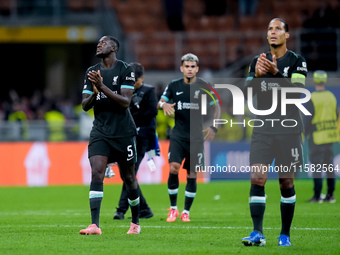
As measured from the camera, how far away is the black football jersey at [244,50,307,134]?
25.6 ft

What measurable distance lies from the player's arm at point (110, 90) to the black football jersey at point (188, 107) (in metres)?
2.44

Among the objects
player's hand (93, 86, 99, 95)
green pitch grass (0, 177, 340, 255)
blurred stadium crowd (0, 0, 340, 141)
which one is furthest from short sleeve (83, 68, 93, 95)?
blurred stadium crowd (0, 0, 340, 141)

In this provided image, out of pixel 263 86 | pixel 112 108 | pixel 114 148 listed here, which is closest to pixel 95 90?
pixel 112 108

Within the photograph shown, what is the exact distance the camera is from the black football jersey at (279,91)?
7816mm

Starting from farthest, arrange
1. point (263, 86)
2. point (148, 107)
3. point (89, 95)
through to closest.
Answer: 1. point (148, 107)
2. point (89, 95)
3. point (263, 86)

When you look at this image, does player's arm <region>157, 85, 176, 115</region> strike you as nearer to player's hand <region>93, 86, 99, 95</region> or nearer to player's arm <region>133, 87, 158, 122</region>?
player's arm <region>133, 87, 158, 122</region>

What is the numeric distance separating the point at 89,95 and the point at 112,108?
311 mm

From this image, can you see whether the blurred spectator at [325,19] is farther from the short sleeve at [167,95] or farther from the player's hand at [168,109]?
the player's hand at [168,109]

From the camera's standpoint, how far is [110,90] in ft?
28.4

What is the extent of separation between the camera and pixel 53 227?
10031 millimetres

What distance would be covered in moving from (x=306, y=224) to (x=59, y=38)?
17424mm

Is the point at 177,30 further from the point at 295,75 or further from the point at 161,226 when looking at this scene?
the point at 295,75

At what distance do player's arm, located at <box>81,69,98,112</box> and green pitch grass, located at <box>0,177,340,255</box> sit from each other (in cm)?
150

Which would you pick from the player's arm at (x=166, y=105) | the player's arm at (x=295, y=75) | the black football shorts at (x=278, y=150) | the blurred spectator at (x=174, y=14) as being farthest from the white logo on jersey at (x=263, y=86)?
the blurred spectator at (x=174, y=14)
